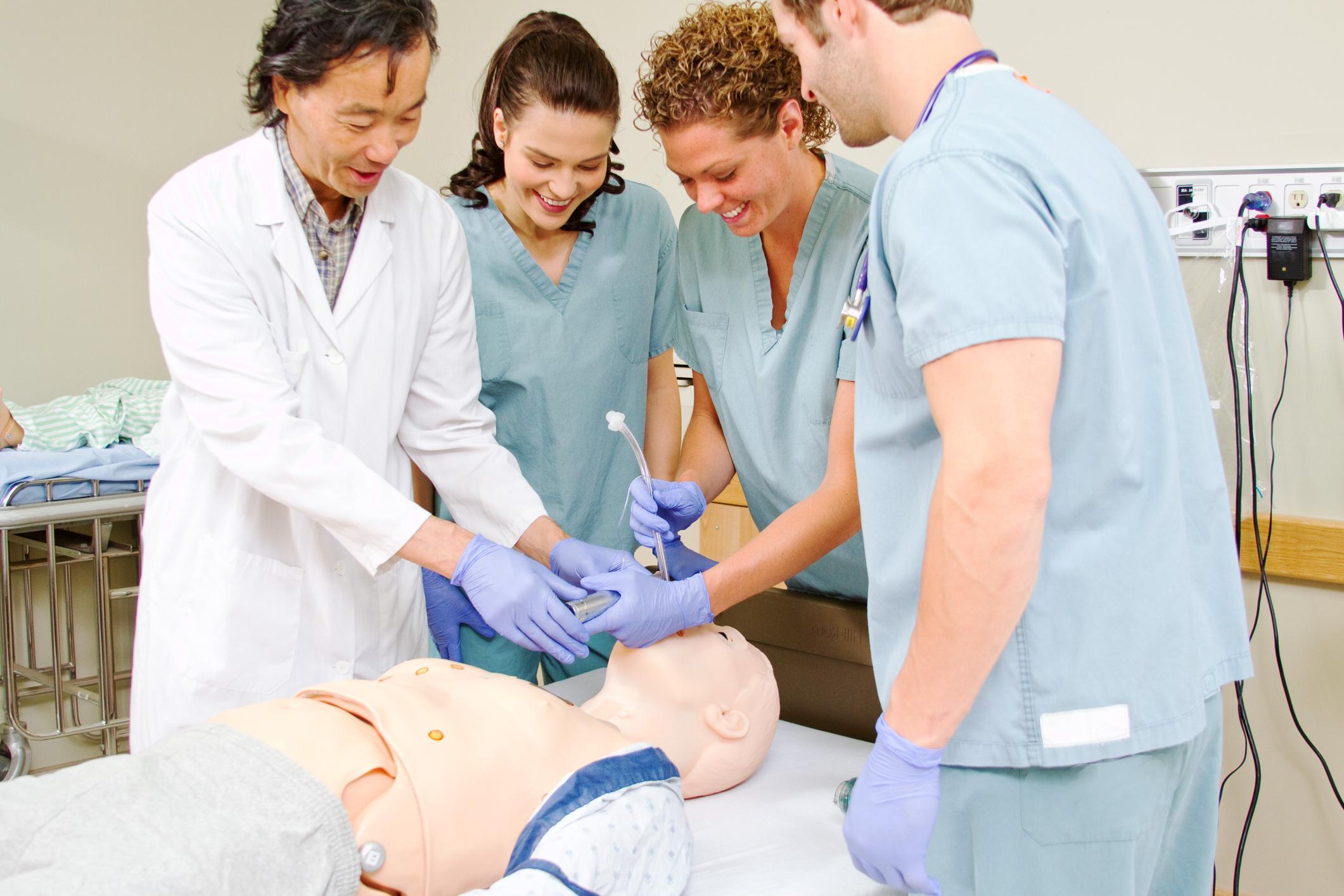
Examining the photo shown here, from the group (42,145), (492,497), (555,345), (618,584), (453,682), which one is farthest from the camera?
(42,145)

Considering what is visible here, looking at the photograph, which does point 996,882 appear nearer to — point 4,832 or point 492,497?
point 4,832

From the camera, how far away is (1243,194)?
2090 millimetres

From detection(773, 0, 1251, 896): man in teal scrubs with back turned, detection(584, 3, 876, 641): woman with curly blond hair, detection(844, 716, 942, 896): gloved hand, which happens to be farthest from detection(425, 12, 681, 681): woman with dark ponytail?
detection(844, 716, 942, 896): gloved hand

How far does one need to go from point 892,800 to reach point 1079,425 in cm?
37

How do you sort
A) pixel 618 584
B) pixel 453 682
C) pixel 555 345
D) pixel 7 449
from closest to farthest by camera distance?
1. pixel 453 682
2. pixel 618 584
3. pixel 555 345
4. pixel 7 449

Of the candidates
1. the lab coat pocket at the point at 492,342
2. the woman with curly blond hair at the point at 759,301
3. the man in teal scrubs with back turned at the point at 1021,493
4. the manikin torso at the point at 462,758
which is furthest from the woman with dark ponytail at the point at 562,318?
the man in teal scrubs with back turned at the point at 1021,493

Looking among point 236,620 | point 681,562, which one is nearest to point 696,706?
point 681,562

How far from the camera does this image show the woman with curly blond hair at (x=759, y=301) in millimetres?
1395

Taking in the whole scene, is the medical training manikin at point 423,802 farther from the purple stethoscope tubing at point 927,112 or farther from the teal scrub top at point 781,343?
the purple stethoscope tubing at point 927,112

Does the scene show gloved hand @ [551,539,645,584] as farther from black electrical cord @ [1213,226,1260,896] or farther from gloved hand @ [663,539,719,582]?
black electrical cord @ [1213,226,1260,896]

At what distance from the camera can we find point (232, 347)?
132cm

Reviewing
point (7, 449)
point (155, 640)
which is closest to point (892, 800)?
point (155, 640)

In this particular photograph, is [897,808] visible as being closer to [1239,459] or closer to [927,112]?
[927,112]

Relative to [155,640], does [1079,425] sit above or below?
above
